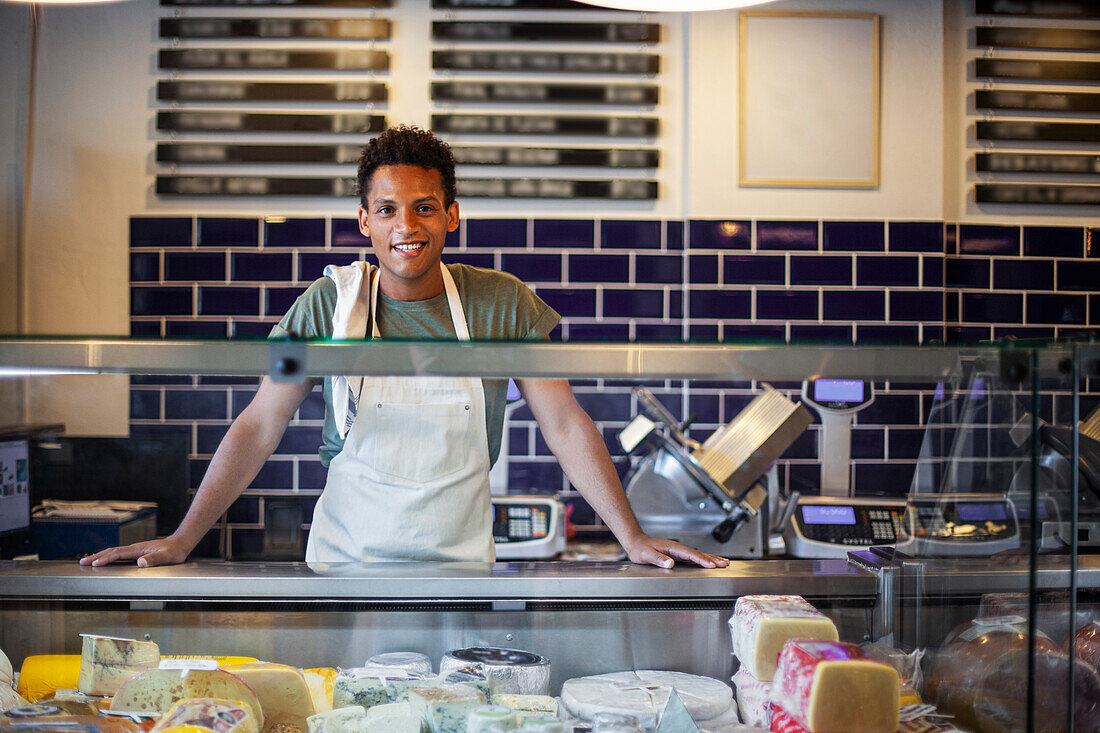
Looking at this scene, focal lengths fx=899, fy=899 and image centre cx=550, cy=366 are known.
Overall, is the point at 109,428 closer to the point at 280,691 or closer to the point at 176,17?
the point at 280,691

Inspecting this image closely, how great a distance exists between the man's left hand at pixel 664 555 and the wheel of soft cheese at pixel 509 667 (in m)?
0.29

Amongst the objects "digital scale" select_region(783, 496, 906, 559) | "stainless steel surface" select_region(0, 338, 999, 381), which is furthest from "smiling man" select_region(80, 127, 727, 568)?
"digital scale" select_region(783, 496, 906, 559)

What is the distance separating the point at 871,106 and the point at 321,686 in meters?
3.03

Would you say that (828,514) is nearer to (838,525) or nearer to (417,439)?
(838,525)

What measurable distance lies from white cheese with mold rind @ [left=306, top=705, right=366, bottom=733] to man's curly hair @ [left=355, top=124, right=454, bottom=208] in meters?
1.09

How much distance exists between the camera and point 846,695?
1.10m

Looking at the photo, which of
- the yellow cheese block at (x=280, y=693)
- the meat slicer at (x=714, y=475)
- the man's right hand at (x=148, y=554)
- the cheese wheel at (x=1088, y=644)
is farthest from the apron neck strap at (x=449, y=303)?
the cheese wheel at (x=1088, y=644)

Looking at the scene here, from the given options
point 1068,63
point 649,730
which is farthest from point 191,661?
point 1068,63

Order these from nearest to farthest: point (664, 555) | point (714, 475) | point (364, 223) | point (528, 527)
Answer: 1. point (664, 555)
2. point (364, 223)
3. point (714, 475)
4. point (528, 527)

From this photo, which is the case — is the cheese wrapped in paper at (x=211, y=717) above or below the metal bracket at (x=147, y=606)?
below

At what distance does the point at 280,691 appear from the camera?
1238mm

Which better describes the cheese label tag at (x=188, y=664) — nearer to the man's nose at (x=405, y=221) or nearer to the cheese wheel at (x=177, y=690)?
the cheese wheel at (x=177, y=690)

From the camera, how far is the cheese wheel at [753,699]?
122 centimetres

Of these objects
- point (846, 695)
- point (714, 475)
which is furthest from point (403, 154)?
point (714, 475)
